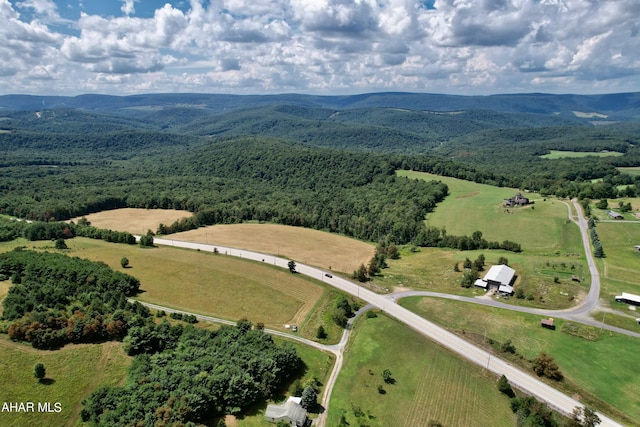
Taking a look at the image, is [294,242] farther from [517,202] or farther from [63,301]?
[517,202]

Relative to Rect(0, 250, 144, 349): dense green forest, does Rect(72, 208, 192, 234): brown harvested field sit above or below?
below

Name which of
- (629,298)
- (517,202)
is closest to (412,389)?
(629,298)

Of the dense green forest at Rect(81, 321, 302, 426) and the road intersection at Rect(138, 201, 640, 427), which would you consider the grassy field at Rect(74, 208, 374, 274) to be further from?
the dense green forest at Rect(81, 321, 302, 426)

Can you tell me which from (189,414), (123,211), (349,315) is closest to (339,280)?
(349,315)

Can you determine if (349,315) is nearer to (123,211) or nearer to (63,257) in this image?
(63,257)

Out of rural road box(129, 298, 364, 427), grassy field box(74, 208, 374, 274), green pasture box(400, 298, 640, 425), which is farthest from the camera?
grassy field box(74, 208, 374, 274)

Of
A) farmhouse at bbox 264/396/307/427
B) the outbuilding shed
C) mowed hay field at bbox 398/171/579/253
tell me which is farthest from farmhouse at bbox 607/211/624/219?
farmhouse at bbox 264/396/307/427

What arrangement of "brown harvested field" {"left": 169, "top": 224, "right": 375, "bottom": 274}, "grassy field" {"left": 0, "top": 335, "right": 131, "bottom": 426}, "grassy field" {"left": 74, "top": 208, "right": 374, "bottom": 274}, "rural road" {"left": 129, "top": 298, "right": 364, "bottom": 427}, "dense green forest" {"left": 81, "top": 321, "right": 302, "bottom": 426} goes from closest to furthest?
1. "dense green forest" {"left": 81, "top": 321, "right": 302, "bottom": 426}
2. "grassy field" {"left": 0, "top": 335, "right": 131, "bottom": 426}
3. "rural road" {"left": 129, "top": 298, "right": 364, "bottom": 427}
4. "brown harvested field" {"left": 169, "top": 224, "right": 375, "bottom": 274}
5. "grassy field" {"left": 74, "top": 208, "right": 374, "bottom": 274}
